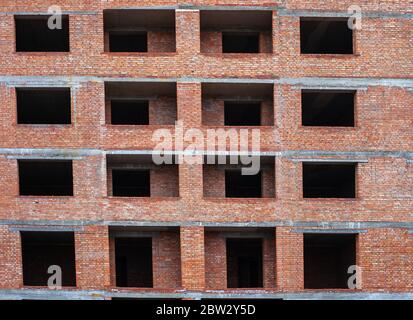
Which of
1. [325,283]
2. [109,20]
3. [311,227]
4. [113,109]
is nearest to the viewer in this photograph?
[311,227]

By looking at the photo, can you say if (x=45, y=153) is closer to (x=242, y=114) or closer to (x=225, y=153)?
(x=225, y=153)

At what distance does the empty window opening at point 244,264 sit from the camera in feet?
55.4

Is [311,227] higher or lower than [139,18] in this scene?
lower

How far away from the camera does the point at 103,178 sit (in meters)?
14.3

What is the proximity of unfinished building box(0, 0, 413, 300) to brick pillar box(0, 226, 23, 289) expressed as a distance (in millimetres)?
37

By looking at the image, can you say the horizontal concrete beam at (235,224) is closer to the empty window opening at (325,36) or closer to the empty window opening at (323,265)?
the empty window opening at (323,265)

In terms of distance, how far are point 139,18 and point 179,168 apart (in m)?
5.11

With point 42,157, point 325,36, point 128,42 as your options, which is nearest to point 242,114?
point 325,36

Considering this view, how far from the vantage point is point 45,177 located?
57.6 ft

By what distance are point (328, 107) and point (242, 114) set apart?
10.5 feet

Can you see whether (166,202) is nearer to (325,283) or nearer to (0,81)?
(0,81)

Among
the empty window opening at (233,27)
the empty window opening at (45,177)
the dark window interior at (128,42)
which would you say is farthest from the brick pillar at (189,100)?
the empty window opening at (45,177)

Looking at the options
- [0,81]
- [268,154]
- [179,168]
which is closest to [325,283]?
[268,154]

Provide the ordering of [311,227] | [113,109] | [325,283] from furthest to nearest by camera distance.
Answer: [325,283] → [113,109] → [311,227]
